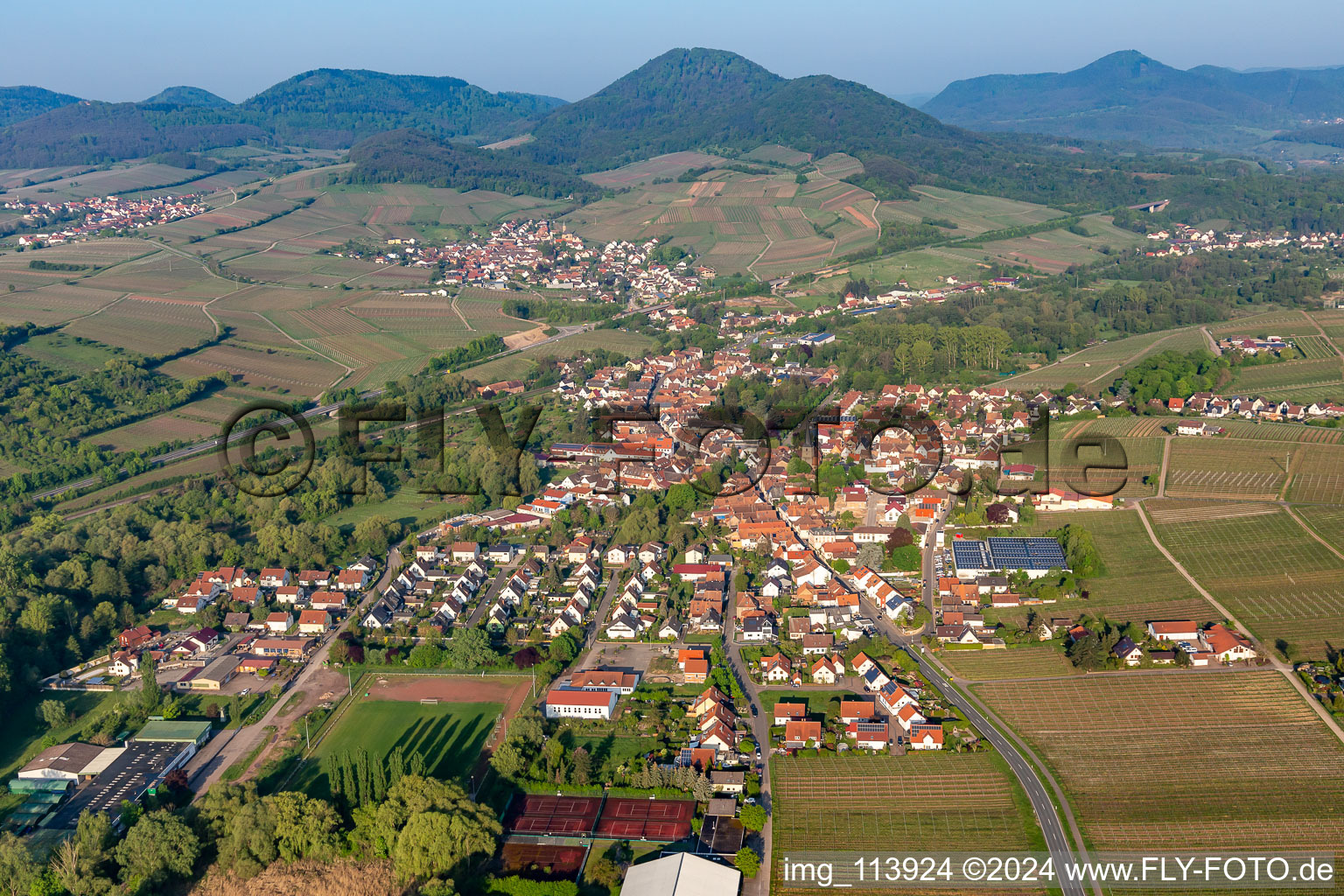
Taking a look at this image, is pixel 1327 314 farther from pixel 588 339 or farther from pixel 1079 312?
pixel 588 339

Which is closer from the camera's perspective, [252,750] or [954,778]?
[954,778]

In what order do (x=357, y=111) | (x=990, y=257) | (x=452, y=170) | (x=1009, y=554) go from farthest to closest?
(x=357, y=111)
(x=452, y=170)
(x=990, y=257)
(x=1009, y=554)

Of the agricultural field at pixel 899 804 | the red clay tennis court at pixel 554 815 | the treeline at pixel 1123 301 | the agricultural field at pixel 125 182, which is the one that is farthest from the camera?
the agricultural field at pixel 125 182

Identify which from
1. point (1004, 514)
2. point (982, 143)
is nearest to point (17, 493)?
point (1004, 514)

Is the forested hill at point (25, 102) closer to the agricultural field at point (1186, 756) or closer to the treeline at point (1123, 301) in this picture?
the treeline at point (1123, 301)

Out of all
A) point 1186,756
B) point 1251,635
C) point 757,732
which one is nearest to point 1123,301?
point 1251,635

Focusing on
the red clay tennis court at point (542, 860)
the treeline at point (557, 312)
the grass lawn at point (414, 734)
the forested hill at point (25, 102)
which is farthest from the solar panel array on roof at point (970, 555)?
the forested hill at point (25, 102)

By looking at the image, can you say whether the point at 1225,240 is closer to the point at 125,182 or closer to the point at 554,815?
the point at 554,815
